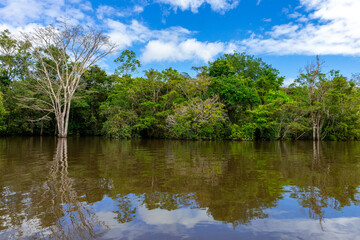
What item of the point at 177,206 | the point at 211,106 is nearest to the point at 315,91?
the point at 211,106

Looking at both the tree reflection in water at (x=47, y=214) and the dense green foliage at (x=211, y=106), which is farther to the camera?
the dense green foliage at (x=211, y=106)

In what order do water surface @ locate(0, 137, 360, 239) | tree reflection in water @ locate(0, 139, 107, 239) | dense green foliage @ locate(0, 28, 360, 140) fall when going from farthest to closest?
dense green foliage @ locate(0, 28, 360, 140) → water surface @ locate(0, 137, 360, 239) → tree reflection in water @ locate(0, 139, 107, 239)

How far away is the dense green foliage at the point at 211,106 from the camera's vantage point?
88.0ft

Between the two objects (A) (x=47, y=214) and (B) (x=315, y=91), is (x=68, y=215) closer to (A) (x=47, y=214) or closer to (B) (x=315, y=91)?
(A) (x=47, y=214)

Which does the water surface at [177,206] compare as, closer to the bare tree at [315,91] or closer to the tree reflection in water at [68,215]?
the tree reflection in water at [68,215]

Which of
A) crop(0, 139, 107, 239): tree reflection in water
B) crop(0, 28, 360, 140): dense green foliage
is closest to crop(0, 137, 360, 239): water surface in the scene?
crop(0, 139, 107, 239): tree reflection in water

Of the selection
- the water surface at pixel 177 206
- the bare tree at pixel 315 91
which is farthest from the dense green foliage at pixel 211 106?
the water surface at pixel 177 206

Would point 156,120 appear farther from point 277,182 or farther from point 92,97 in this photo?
point 277,182

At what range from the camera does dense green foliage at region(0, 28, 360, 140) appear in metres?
26.8

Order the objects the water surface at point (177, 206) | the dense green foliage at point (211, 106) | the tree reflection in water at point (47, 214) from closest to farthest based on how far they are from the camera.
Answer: the tree reflection in water at point (47, 214), the water surface at point (177, 206), the dense green foliage at point (211, 106)

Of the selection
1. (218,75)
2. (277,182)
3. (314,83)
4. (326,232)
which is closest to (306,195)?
(277,182)

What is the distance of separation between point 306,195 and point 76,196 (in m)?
4.41

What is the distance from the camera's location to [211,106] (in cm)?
2567

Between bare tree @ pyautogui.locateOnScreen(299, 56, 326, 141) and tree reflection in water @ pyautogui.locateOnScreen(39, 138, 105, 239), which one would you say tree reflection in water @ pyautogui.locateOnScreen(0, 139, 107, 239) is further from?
bare tree @ pyautogui.locateOnScreen(299, 56, 326, 141)
